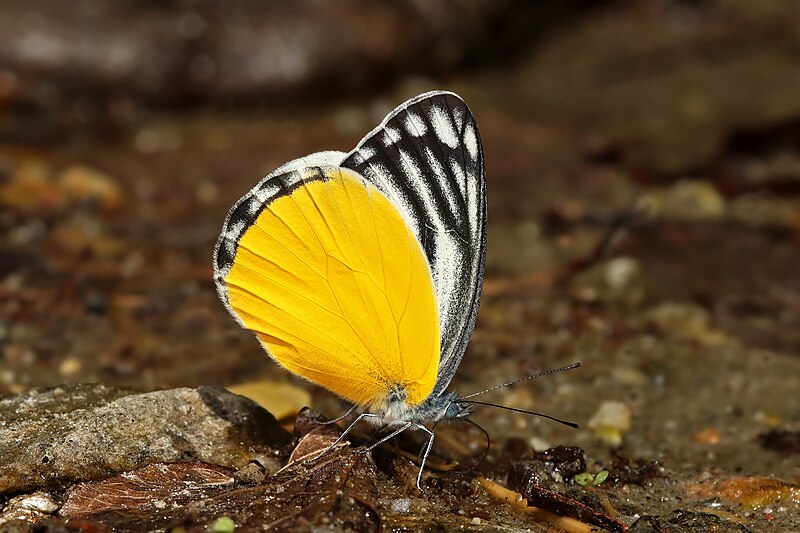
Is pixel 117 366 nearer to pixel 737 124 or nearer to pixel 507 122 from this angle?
pixel 507 122

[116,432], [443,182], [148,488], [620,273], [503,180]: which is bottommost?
[148,488]

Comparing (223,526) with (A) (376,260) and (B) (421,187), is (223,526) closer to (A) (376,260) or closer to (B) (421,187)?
(A) (376,260)

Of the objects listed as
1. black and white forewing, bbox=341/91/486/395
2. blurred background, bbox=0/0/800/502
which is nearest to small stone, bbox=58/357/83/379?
blurred background, bbox=0/0/800/502

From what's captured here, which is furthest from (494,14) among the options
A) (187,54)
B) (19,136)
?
(19,136)

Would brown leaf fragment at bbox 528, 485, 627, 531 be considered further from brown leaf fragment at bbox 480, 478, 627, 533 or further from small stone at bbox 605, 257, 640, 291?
small stone at bbox 605, 257, 640, 291

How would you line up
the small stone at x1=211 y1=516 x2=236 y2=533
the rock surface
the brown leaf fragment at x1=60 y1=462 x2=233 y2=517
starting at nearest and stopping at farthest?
the small stone at x1=211 y1=516 x2=236 y2=533
the brown leaf fragment at x1=60 y1=462 x2=233 y2=517
the rock surface

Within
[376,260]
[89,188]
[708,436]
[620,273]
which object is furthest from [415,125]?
[89,188]
